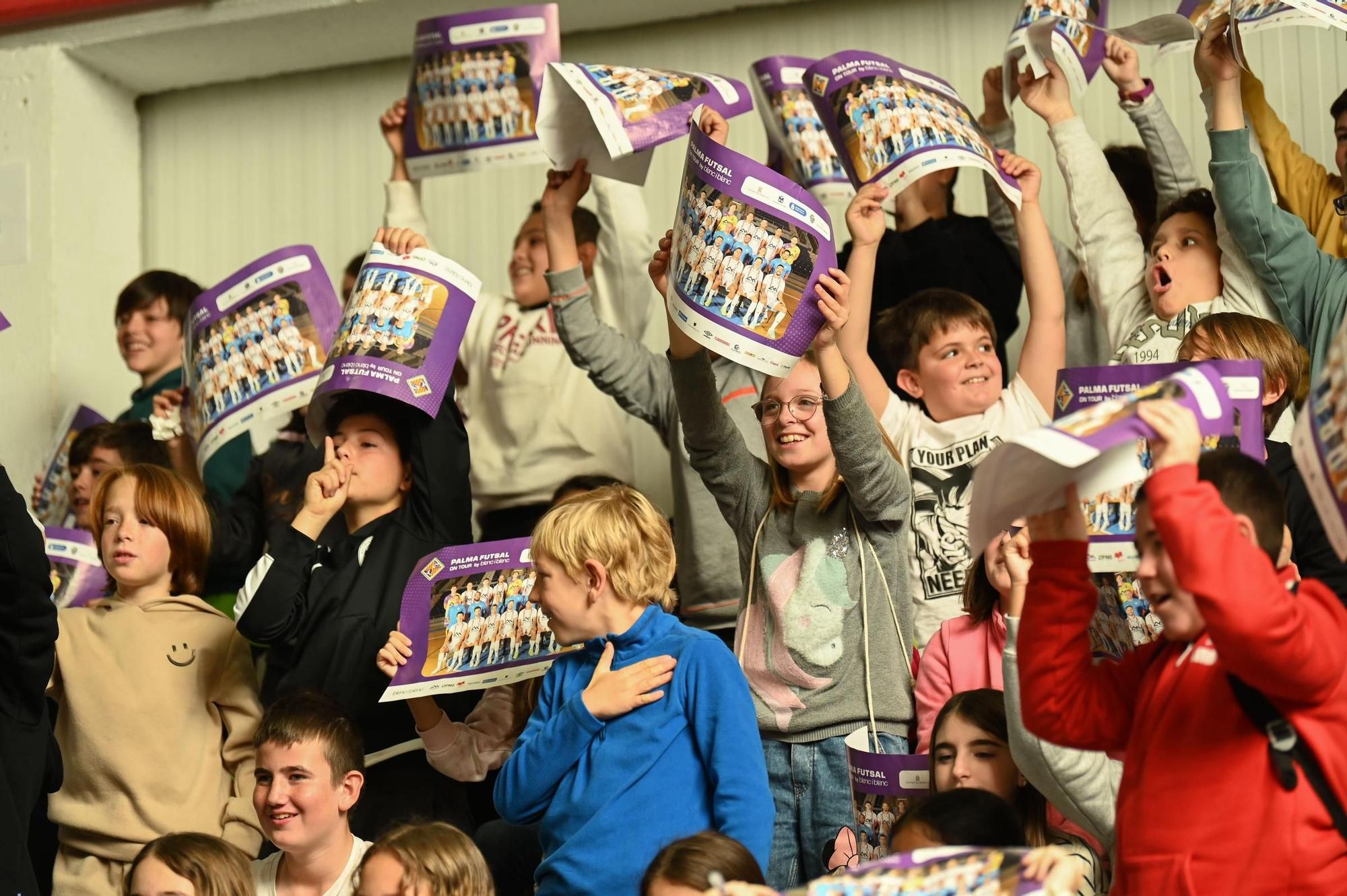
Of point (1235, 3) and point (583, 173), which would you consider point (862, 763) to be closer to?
point (583, 173)

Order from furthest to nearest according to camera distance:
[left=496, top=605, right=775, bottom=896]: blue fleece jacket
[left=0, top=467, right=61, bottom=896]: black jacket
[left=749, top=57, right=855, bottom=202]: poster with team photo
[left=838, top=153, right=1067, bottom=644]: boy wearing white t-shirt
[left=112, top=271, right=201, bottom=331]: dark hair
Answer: [left=112, top=271, right=201, bottom=331]: dark hair < [left=749, top=57, right=855, bottom=202]: poster with team photo < [left=838, top=153, right=1067, bottom=644]: boy wearing white t-shirt < [left=0, top=467, right=61, bottom=896]: black jacket < [left=496, top=605, right=775, bottom=896]: blue fleece jacket

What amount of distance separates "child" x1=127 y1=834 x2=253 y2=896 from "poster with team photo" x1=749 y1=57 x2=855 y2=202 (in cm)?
210

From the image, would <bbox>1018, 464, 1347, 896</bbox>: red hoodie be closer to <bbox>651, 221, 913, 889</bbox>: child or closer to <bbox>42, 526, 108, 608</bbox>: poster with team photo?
<bbox>651, 221, 913, 889</bbox>: child

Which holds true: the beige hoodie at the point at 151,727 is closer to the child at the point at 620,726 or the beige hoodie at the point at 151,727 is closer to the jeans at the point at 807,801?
the child at the point at 620,726

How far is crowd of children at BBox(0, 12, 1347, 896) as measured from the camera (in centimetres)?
196

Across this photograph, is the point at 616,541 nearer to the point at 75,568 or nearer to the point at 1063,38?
the point at 75,568

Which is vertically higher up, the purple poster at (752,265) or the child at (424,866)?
the purple poster at (752,265)

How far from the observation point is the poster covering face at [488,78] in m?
4.05

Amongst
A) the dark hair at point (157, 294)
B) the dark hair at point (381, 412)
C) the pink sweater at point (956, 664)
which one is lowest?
the pink sweater at point (956, 664)

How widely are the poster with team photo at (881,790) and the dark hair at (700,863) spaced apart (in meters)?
0.47

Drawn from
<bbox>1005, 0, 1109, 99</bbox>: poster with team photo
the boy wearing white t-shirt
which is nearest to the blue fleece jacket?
the boy wearing white t-shirt

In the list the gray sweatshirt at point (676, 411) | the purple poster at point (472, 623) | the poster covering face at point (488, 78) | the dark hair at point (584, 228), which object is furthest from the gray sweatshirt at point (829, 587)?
the dark hair at point (584, 228)

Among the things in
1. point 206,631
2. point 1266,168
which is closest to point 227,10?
point 206,631

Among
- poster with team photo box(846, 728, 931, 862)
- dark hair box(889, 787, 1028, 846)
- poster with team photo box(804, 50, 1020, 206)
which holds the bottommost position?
poster with team photo box(846, 728, 931, 862)
